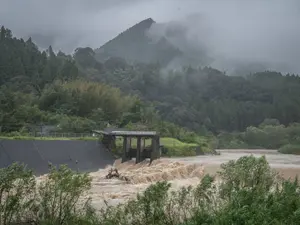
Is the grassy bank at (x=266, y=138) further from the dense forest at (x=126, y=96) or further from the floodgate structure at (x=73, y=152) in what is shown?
the floodgate structure at (x=73, y=152)

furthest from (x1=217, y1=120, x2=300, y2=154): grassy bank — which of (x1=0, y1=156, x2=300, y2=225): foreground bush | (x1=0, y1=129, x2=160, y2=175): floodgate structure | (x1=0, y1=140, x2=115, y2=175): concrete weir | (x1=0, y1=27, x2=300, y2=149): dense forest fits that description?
(x1=0, y1=156, x2=300, y2=225): foreground bush

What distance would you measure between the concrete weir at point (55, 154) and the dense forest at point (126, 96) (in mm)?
10209

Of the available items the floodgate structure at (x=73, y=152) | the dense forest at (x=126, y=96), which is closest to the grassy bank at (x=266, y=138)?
the dense forest at (x=126, y=96)


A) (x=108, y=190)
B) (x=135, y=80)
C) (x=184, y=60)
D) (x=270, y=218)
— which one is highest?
(x=184, y=60)

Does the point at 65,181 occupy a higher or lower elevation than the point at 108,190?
higher

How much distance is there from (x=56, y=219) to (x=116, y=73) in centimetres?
10223

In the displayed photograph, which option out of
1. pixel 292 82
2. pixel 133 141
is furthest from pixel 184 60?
pixel 133 141

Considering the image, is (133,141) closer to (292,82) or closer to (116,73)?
(116,73)

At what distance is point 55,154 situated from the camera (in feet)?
102

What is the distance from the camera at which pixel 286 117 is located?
91.0 m

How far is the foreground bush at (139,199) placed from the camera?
336 inches

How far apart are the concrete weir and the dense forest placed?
10.2 meters

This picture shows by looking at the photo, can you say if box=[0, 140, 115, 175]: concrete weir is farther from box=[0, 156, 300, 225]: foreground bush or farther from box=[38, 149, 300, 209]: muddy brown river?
box=[0, 156, 300, 225]: foreground bush

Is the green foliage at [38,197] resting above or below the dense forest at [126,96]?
below
